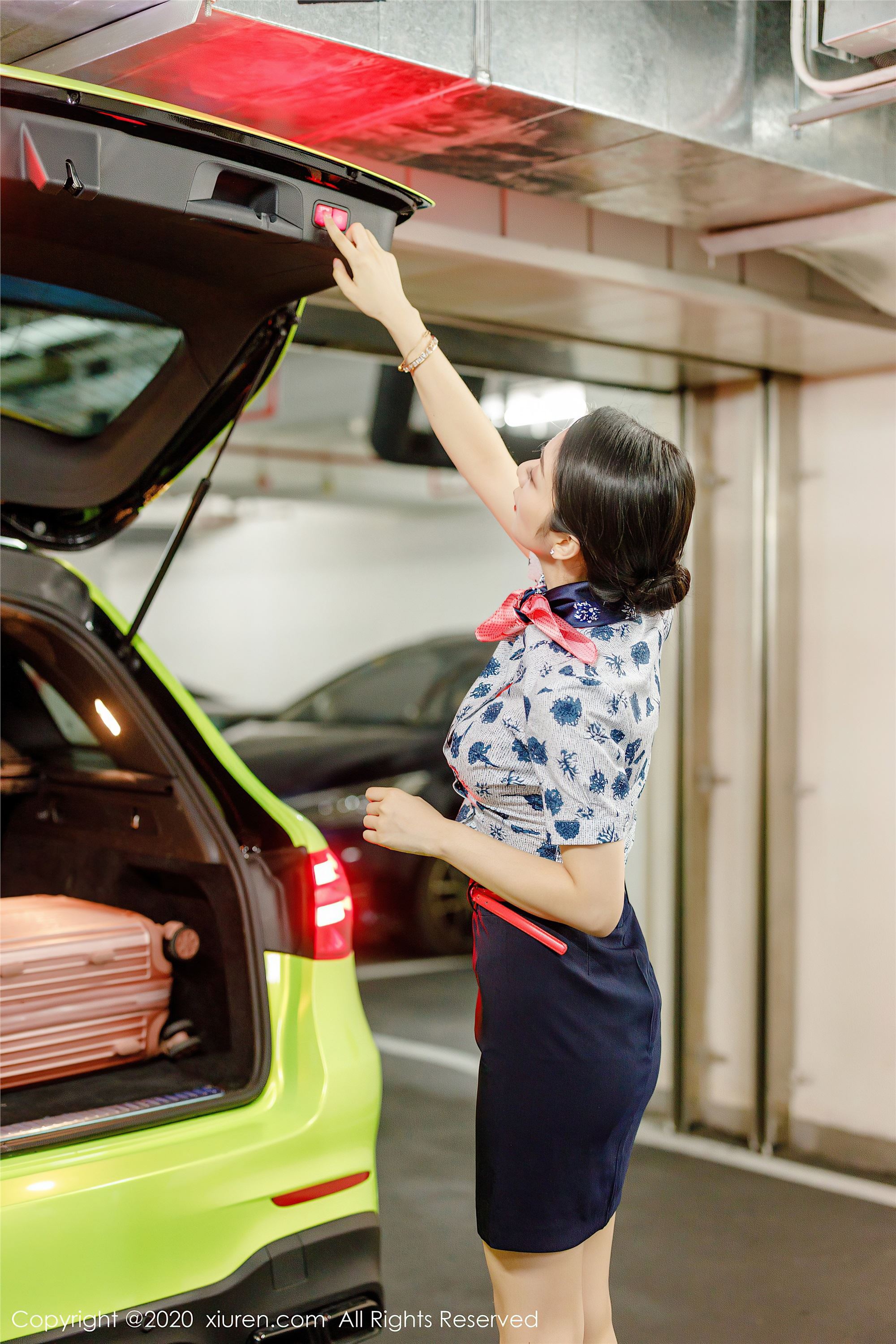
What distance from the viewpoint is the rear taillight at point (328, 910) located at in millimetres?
2283

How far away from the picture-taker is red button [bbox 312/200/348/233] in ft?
6.27

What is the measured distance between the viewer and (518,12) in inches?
89.4

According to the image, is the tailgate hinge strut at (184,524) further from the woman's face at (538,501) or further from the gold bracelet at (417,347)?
the woman's face at (538,501)

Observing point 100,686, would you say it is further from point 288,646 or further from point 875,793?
point 288,646

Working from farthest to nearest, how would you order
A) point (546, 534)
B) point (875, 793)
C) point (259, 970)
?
1. point (875, 793)
2. point (259, 970)
3. point (546, 534)

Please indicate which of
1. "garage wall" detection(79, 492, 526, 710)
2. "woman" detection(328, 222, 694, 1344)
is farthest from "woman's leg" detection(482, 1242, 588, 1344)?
"garage wall" detection(79, 492, 526, 710)

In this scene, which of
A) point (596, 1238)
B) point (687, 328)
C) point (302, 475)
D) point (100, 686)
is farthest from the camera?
point (302, 475)

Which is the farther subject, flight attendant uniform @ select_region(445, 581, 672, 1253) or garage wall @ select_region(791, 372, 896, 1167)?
garage wall @ select_region(791, 372, 896, 1167)

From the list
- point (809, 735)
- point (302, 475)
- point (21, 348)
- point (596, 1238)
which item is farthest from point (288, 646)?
point (596, 1238)

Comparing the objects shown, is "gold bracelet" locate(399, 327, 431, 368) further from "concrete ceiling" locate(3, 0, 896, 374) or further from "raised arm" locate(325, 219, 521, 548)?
"concrete ceiling" locate(3, 0, 896, 374)

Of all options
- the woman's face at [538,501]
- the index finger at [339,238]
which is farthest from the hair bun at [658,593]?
the index finger at [339,238]

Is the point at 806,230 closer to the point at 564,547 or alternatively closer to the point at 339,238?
the point at 339,238

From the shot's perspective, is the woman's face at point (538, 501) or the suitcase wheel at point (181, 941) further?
the suitcase wheel at point (181, 941)

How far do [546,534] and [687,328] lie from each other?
Answer: 2.05 meters
